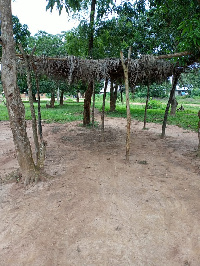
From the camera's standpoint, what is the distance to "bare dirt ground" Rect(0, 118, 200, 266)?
8.74 ft

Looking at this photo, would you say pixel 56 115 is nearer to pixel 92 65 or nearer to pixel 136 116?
pixel 136 116

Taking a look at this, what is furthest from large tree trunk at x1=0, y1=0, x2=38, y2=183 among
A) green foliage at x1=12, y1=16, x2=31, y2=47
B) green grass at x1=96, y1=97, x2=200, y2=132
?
green grass at x1=96, y1=97, x2=200, y2=132

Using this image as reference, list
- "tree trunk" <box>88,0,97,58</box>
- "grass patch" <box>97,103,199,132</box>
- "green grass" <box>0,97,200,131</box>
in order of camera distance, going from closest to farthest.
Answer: "tree trunk" <box>88,0,97,58</box> < "grass patch" <box>97,103,199,132</box> < "green grass" <box>0,97,200,131</box>

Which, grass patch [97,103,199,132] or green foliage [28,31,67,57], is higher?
green foliage [28,31,67,57]

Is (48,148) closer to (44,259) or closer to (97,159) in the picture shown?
(97,159)

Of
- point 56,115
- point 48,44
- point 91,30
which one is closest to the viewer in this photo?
point 91,30

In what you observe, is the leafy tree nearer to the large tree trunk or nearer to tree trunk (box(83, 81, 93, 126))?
the large tree trunk

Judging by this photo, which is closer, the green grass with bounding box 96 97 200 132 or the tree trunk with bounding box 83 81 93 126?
the tree trunk with bounding box 83 81 93 126

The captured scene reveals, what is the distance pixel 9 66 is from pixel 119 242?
3.49 metres

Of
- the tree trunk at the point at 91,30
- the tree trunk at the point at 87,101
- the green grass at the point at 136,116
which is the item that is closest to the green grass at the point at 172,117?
the green grass at the point at 136,116

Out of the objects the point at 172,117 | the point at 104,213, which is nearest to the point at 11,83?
the point at 104,213

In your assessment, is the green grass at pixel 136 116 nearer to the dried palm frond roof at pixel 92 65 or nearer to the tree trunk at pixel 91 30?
the tree trunk at pixel 91 30

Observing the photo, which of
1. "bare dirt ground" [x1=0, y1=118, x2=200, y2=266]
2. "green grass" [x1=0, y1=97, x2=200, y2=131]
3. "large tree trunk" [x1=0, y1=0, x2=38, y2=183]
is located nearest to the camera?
"bare dirt ground" [x1=0, y1=118, x2=200, y2=266]

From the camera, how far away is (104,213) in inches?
137
